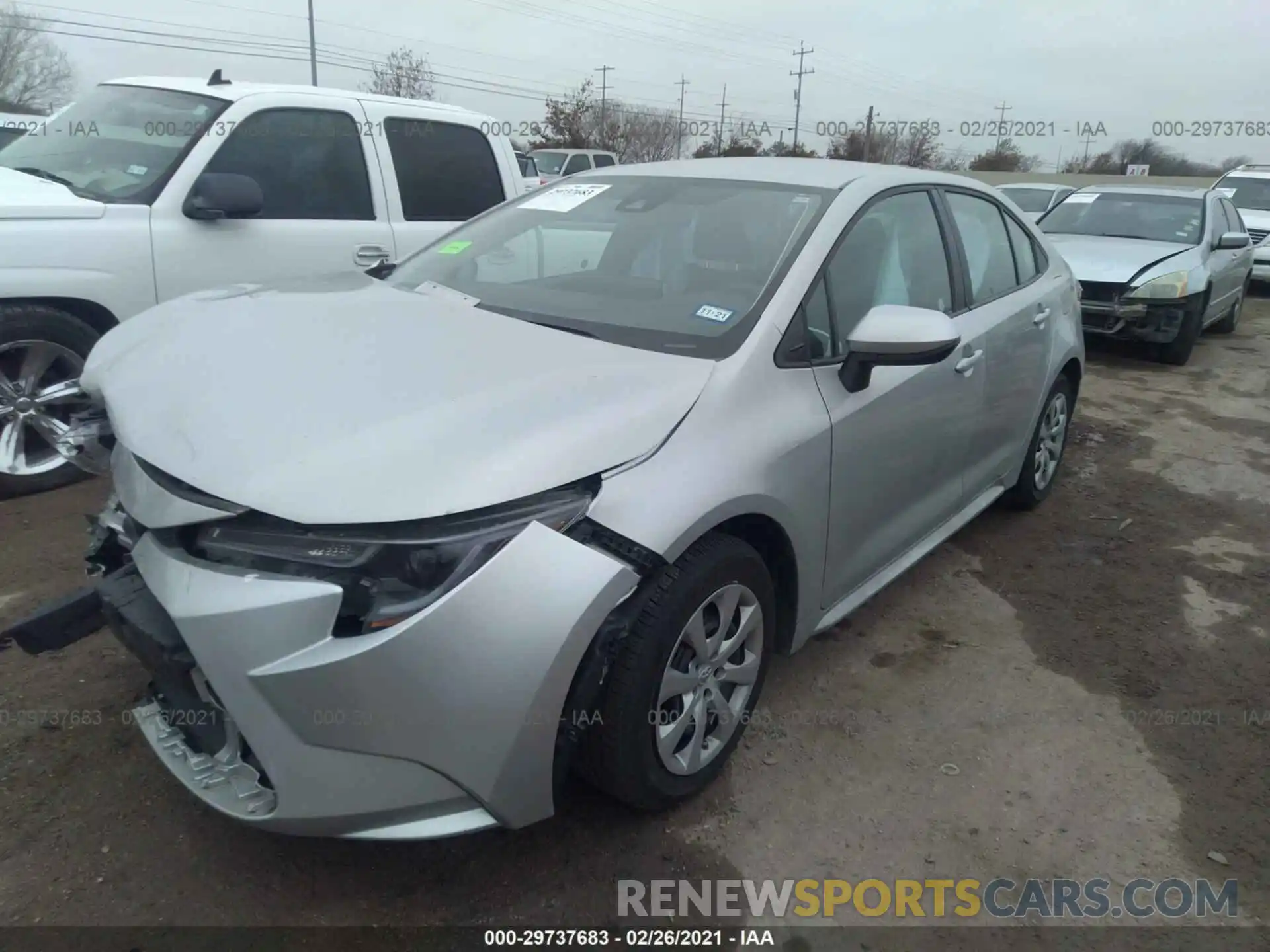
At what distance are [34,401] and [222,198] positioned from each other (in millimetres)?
1221

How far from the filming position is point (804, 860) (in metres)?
2.33

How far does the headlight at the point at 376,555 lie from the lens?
1779 millimetres

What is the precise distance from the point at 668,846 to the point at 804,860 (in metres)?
0.35

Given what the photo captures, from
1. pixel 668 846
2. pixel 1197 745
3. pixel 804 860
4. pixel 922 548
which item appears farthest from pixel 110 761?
pixel 1197 745

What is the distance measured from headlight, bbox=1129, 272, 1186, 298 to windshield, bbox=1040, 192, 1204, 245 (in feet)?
3.53

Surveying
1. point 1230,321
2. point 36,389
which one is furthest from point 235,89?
point 1230,321

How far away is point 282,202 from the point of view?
458cm

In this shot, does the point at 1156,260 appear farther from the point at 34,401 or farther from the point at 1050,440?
the point at 34,401

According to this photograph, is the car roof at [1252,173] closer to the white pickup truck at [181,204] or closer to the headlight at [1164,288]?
the headlight at [1164,288]

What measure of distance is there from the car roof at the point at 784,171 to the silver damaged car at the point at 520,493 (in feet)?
0.10

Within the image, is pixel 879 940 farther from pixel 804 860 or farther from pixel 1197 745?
pixel 1197 745

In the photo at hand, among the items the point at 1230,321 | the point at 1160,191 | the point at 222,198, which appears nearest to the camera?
the point at 222,198

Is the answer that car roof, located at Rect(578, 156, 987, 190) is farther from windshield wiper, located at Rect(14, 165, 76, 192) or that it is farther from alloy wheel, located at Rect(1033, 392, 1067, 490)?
windshield wiper, located at Rect(14, 165, 76, 192)

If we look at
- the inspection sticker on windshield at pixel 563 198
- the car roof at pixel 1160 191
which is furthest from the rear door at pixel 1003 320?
the car roof at pixel 1160 191
